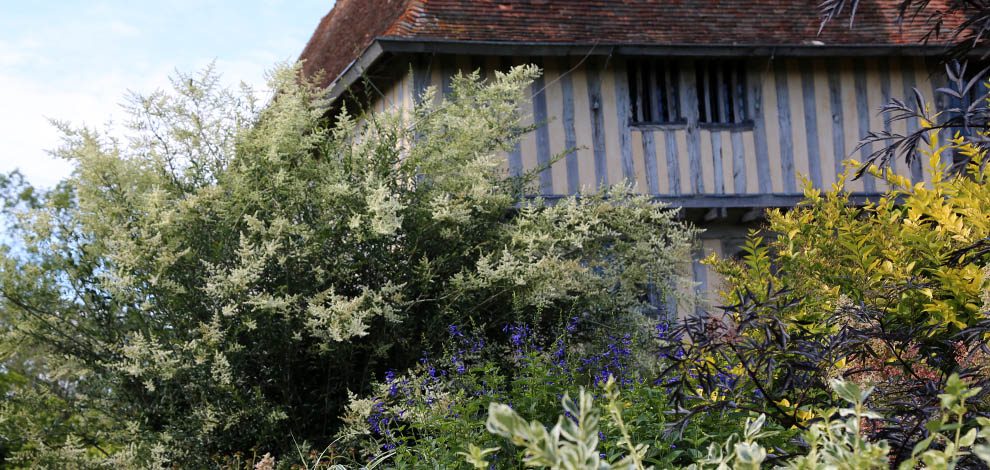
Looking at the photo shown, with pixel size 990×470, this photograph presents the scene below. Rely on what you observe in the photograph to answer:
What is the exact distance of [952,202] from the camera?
133 inches

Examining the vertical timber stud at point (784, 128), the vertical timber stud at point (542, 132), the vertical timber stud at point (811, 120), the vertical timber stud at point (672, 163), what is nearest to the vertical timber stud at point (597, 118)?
the vertical timber stud at point (542, 132)

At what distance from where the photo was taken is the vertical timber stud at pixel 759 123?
30.4 feet

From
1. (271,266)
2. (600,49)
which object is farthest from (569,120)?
(271,266)

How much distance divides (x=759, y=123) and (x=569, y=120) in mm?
2007

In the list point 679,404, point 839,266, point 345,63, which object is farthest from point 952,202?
point 345,63

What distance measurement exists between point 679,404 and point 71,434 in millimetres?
4793

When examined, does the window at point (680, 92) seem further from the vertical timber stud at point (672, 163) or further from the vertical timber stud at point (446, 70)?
the vertical timber stud at point (446, 70)

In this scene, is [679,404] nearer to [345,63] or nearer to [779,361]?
[779,361]

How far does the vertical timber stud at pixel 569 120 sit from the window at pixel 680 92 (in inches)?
26.5

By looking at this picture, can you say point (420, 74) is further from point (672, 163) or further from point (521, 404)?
point (521, 404)

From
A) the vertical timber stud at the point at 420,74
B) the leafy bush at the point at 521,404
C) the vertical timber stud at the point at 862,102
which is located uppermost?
the vertical timber stud at the point at 420,74

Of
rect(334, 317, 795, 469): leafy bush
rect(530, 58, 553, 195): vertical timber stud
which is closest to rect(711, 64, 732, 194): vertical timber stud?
rect(530, 58, 553, 195): vertical timber stud

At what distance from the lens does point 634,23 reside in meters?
9.51

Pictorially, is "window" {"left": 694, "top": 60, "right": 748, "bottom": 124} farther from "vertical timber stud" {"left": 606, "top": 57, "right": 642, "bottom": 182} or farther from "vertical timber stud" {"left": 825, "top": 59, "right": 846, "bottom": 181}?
"vertical timber stud" {"left": 825, "top": 59, "right": 846, "bottom": 181}
